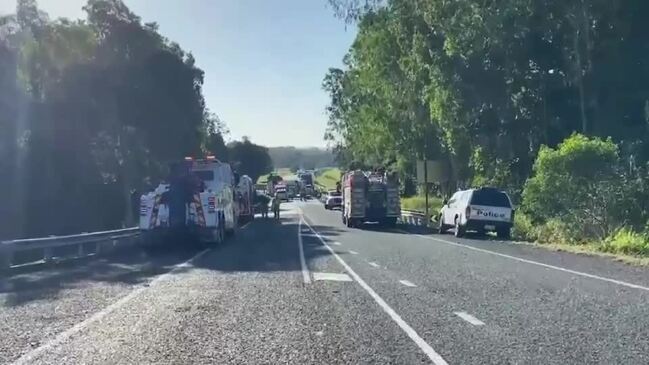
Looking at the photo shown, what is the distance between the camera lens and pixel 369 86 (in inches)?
2438

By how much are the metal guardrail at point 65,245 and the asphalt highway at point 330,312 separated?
83cm

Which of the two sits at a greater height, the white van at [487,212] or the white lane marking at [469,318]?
the white van at [487,212]

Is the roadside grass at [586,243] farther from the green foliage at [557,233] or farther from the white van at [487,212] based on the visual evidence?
the white van at [487,212]

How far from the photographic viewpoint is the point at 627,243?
23.4 meters

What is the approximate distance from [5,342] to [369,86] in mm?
52879

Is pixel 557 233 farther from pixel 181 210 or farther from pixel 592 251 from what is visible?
pixel 181 210

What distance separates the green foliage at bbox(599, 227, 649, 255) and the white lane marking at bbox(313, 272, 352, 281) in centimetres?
879

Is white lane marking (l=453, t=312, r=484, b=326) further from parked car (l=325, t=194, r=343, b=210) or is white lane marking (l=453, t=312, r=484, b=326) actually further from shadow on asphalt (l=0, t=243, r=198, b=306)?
parked car (l=325, t=194, r=343, b=210)

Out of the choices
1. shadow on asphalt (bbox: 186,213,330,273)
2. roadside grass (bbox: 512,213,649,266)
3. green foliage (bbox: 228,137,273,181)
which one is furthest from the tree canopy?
green foliage (bbox: 228,137,273,181)

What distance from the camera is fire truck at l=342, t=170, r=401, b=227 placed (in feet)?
151

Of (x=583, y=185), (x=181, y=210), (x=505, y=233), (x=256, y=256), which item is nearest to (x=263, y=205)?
(x=505, y=233)

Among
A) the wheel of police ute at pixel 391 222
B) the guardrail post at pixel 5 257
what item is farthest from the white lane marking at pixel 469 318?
the wheel of police ute at pixel 391 222

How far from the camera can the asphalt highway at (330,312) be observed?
9.27m

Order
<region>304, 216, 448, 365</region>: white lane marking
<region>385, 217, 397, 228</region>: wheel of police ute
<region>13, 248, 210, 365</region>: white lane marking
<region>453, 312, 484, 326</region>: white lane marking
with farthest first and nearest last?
<region>385, 217, 397, 228</region>: wheel of police ute → <region>453, 312, 484, 326</region>: white lane marking → <region>13, 248, 210, 365</region>: white lane marking → <region>304, 216, 448, 365</region>: white lane marking
